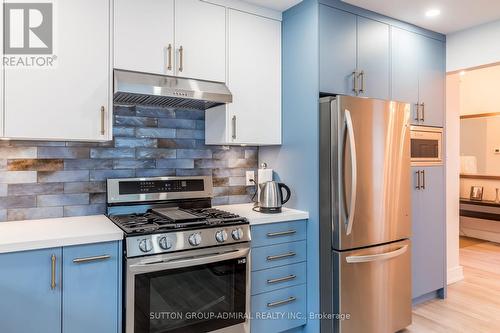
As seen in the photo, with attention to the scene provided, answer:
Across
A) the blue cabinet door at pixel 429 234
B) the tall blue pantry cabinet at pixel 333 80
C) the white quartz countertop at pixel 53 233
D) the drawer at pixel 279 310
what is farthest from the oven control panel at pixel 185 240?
the blue cabinet door at pixel 429 234

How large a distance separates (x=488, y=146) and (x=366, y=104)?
4.25 meters

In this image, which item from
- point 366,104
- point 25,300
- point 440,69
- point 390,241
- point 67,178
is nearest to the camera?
point 25,300

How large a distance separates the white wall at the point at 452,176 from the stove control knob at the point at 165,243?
10.2 feet

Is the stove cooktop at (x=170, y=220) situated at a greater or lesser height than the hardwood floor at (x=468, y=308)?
greater

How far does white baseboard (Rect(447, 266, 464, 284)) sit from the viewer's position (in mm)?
3767

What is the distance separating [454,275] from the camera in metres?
3.82

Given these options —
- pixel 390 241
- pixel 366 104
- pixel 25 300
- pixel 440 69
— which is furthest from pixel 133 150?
pixel 440 69

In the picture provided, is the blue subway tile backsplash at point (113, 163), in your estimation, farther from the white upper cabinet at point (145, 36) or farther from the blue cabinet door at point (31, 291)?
the blue cabinet door at point (31, 291)

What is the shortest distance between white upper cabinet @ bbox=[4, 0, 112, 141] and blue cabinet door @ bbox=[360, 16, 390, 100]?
1.81 meters

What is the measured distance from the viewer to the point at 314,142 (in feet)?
8.13

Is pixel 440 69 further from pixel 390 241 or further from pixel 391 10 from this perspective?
pixel 390 241

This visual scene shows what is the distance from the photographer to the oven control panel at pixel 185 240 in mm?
1857

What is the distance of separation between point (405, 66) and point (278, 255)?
6.37ft

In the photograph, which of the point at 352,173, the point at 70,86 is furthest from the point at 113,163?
the point at 352,173
